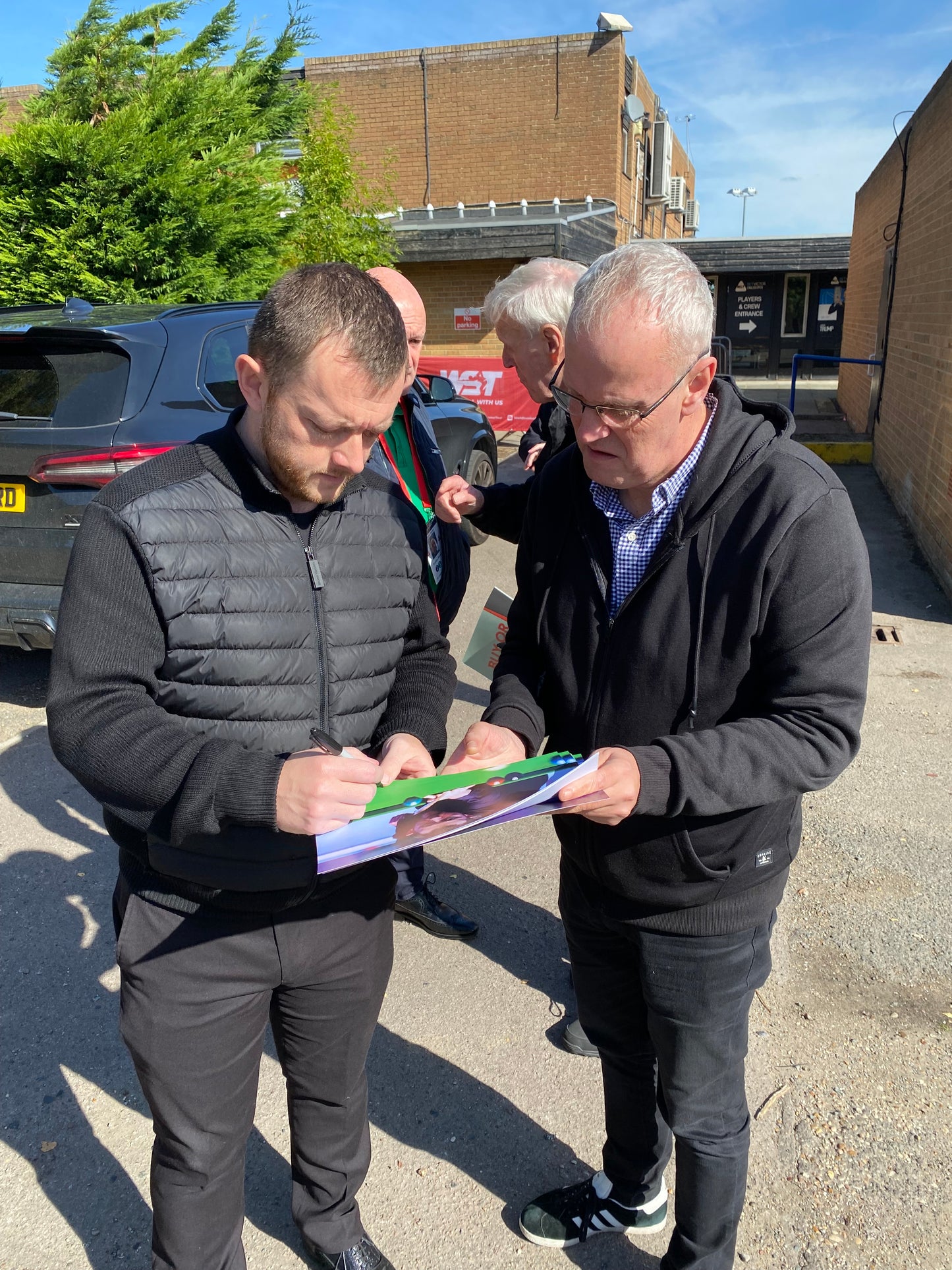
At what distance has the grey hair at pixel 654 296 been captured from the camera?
1.56m

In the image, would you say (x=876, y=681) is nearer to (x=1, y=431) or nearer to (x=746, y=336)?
(x=1, y=431)

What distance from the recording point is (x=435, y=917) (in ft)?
11.3

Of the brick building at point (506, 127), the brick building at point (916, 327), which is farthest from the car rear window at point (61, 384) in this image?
the brick building at point (506, 127)

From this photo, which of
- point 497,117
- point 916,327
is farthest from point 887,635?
point 497,117

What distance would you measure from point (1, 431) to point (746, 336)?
26181 millimetres

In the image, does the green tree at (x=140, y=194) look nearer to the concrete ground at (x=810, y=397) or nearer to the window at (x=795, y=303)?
the concrete ground at (x=810, y=397)

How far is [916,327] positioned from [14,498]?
348 inches

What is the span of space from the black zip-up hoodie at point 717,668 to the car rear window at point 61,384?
3358 mm

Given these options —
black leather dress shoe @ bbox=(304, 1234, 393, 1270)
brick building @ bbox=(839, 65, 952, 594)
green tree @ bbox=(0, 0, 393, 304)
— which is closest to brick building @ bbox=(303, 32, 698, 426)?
brick building @ bbox=(839, 65, 952, 594)

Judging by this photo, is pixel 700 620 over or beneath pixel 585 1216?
over

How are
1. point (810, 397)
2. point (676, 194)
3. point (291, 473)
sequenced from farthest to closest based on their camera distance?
point (676, 194)
point (810, 397)
point (291, 473)

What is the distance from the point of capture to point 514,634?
6.98ft

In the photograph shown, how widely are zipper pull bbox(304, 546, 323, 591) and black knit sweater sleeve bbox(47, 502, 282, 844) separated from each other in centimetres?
31

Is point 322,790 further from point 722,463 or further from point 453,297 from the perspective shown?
point 453,297
